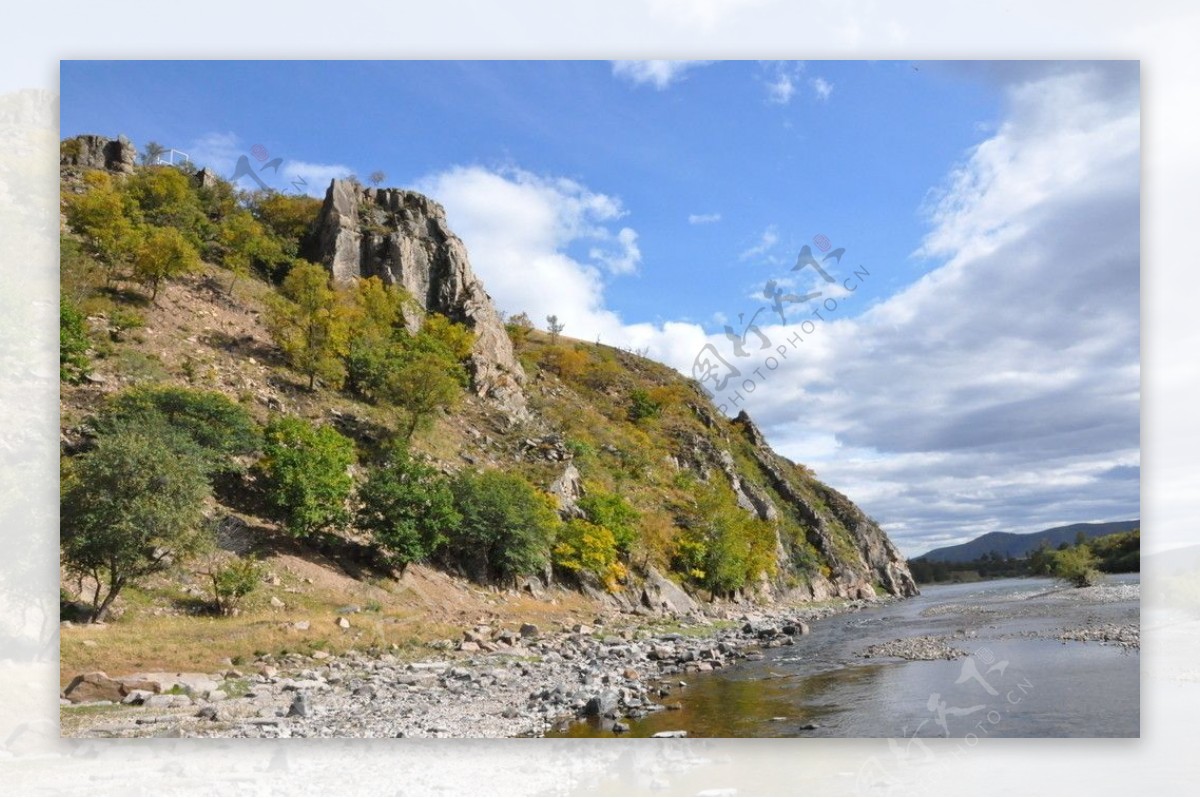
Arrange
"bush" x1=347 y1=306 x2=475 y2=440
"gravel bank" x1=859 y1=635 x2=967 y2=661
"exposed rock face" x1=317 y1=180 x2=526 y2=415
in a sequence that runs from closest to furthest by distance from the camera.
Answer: "gravel bank" x1=859 y1=635 x2=967 y2=661, "exposed rock face" x1=317 y1=180 x2=526 y2=415, "bush" x1=347 y1=306 x2=475 y2=440

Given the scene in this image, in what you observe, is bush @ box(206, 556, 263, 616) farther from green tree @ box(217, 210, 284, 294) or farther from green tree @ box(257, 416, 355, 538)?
green tree @ box(217, 210, 284, 294)

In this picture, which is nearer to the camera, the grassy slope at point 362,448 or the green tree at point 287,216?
the grassy slope at point 362,448

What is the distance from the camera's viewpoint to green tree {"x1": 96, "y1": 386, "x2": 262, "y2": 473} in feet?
39.1

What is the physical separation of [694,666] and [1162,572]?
626 centimetres

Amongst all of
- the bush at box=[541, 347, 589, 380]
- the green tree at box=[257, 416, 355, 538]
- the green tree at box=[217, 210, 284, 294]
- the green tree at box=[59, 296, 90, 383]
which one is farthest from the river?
the green tree at box=[217, 210, 284, 294]

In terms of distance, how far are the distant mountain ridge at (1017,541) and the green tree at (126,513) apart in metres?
10.5

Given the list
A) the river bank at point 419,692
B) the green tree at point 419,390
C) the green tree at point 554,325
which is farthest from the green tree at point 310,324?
the river bank at point 419,692

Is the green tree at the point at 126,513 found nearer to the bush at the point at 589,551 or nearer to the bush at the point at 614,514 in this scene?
the bush at the point at 589,551

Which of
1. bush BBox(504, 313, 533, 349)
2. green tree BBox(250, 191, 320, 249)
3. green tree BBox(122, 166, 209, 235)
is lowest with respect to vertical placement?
bush BBox(504, 313, 533, 349)

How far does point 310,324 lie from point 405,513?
6360 millimetres

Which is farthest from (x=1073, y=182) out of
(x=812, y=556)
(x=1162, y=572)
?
(x=812, y=556)

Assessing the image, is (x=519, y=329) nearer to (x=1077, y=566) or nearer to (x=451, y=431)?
(x=451, y=431)

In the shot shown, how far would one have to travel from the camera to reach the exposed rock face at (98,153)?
8961mm

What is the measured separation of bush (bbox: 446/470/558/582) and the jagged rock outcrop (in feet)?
14.8
